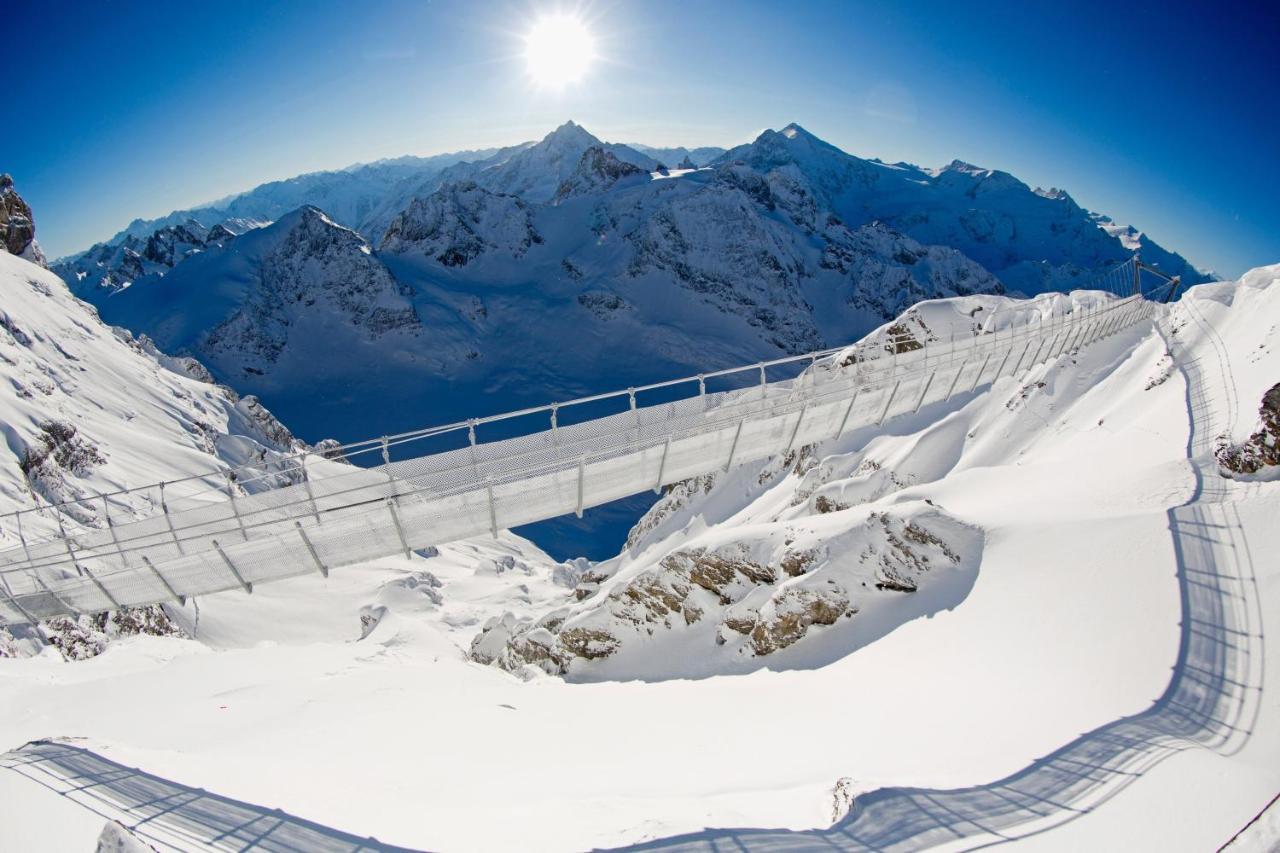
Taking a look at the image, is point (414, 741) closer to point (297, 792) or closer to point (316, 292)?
point (297, 792)

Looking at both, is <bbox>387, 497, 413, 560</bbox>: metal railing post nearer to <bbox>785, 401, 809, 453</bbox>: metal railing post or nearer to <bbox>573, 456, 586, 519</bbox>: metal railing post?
<bbox>573, 456, 586, 519</bbox>: metal railing post

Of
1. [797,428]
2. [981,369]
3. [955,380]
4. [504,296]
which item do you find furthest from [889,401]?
[504,296]

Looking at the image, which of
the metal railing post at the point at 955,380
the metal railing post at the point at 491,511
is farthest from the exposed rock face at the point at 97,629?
the metal railing post at the point at 955,380

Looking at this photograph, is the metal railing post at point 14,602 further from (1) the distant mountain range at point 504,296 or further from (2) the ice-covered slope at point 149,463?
(1) the distant mountain range at point 504,296

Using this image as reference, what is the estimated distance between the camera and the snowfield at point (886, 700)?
Answer: 8.68 metres

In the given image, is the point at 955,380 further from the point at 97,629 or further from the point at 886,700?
the point at 97,629

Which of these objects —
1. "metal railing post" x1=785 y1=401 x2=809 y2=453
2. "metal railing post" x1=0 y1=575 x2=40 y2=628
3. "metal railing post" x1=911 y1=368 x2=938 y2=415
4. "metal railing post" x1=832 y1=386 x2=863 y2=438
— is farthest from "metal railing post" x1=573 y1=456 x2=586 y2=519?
"metal railing post" x1=0 y1=575 x2=40 y2=628

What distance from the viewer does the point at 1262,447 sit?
14562 mm

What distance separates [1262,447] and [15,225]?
121 meters

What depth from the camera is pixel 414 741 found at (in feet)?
48.2

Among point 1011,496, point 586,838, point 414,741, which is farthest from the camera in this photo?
point 1011,496

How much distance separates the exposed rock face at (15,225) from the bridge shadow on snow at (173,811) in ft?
342

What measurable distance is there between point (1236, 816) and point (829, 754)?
19.4ft

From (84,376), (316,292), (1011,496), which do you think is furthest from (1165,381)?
(316,292)
